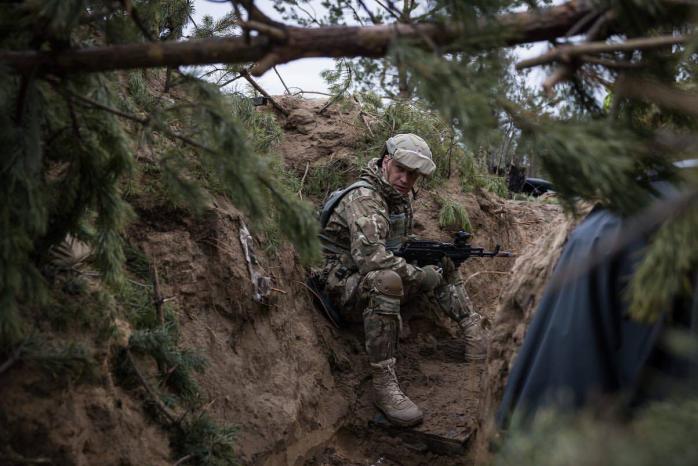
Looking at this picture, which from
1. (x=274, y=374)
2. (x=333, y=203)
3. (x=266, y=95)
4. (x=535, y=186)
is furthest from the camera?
(x=535, y=186)

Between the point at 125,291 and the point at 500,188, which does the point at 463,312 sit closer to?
the point at 500,188

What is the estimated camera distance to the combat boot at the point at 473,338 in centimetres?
556

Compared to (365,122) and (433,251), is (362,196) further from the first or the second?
(365,122)

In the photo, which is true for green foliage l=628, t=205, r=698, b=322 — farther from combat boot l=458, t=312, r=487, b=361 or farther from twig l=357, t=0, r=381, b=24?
combat boot l=458, t=312, r=487, b=361

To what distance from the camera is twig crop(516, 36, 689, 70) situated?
6.27ft

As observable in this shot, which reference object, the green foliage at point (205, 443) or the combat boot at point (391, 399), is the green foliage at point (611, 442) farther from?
the combat boot at point (391, 399)

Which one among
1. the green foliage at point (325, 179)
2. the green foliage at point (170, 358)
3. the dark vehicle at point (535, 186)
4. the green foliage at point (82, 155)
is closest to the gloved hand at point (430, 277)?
the green foliage at point (325, 179)

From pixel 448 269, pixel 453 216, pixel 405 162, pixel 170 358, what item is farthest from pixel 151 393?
pixel 453 216

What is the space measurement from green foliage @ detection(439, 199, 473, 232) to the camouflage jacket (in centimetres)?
74

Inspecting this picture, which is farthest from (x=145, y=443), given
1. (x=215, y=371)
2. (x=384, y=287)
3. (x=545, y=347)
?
(x=384, y=287)

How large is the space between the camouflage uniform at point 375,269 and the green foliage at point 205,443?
75.1 inches

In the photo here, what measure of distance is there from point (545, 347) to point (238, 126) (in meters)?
1.26

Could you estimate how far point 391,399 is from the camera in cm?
485

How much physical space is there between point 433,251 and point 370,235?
777 mm
